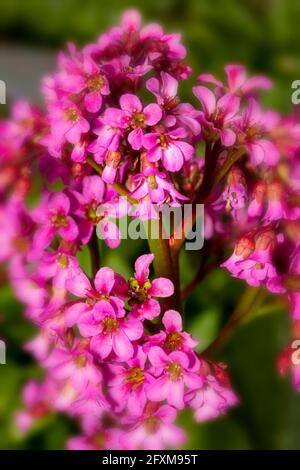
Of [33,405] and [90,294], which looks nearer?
[90,294]

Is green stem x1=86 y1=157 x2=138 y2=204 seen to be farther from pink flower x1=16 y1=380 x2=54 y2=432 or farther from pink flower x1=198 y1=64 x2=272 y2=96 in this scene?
pink flower x1=16 y1=380 x2=54 y2=432

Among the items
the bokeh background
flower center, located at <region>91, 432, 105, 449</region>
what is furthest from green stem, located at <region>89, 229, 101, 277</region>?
Answer: flower center, located at <region>91, 432, 105, 449</region>

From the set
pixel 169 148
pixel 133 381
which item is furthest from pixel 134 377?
pixel 169 148

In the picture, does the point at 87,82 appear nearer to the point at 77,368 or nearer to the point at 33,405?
the point at 77,368

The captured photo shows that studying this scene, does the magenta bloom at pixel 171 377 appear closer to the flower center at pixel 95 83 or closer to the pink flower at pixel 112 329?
the pink flower at pixel 112 329

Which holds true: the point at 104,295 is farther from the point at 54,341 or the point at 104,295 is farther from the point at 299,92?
the point at 299,92
